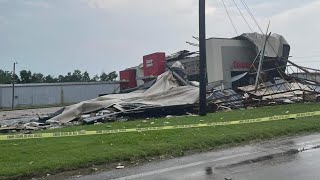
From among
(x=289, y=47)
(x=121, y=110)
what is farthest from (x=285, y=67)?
(x=121, y=110)

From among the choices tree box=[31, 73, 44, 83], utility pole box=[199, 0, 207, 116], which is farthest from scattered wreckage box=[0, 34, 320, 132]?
tree box=[31, 73, 44, 83]

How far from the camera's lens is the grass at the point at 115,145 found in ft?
25.9

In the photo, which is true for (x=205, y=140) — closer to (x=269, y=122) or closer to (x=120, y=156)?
(x=120, y=156)

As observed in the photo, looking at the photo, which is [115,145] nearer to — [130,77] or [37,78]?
[130,77]

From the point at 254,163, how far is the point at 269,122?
5997 mm

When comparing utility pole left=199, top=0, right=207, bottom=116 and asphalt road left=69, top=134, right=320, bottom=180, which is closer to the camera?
asphalt road left=69, top=134, right=320, bottom=180

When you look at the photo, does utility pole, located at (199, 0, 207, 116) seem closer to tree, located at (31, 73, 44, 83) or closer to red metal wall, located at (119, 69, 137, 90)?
red metal wall, located at (119, 69, 137, 90)

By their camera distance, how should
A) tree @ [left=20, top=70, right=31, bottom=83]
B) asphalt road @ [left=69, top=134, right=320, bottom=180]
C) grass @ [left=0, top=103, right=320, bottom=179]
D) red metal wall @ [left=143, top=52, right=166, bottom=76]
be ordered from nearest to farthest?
asphalt road @ [left=69, top=134, right=320, bottom=180] → grass @ [left=0, top=103, right=320, bottom=179] → red metal wall @ [left=143, top=52, right=166, bottom=76] → tree @ [left=20, top=70, right=31, bottom=83]

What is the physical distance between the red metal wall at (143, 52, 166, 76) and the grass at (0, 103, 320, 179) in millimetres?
32540

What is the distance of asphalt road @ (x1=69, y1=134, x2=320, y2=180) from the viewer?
7055 mm

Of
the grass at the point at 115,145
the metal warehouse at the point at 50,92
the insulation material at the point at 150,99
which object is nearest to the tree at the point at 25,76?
the metal warehouse at the point at 50,92

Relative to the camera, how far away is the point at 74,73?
116 meters

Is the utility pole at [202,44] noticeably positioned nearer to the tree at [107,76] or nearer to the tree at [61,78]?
the tree at [107,76]

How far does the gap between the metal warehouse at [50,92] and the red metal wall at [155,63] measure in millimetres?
19289
